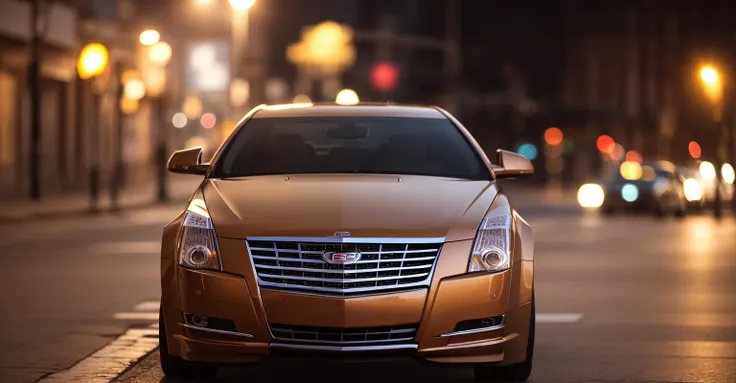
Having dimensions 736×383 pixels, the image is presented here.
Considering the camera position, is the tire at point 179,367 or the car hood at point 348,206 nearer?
the car hood at point 348,206

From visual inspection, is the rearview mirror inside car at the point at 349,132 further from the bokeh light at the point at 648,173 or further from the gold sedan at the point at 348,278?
the bokeh light at the point at 648,173

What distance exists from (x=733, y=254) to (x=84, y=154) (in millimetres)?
36891

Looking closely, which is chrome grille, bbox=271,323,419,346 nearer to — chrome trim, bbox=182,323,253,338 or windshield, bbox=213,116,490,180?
chrome trim, bbox=182,323,253,338

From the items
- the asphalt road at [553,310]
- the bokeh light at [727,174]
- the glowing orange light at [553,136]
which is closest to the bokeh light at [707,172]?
the bokeh light at [727,174]

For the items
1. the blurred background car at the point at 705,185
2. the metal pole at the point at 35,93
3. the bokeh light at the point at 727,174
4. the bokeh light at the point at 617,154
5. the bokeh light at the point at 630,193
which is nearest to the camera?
the bokeh light at the point at 630,193

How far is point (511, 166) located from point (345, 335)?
2.44 m

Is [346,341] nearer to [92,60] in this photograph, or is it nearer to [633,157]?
[92,60]

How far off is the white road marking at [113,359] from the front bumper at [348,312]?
95 cm

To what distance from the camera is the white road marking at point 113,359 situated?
9.52 meters

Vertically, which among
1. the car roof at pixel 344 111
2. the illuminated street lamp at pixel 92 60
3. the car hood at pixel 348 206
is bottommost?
the car hood at pixel 348 206

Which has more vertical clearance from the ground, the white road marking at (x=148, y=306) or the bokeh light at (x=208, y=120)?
the bokeh light at (x=208, y=120)

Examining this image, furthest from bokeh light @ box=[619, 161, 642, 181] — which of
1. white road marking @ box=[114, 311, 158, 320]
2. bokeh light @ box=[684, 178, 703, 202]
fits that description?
white road marking @ box=[114, 311, 158, 320]

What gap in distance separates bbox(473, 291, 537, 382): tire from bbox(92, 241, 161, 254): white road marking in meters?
13.7

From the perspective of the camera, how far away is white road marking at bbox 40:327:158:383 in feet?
31.2
